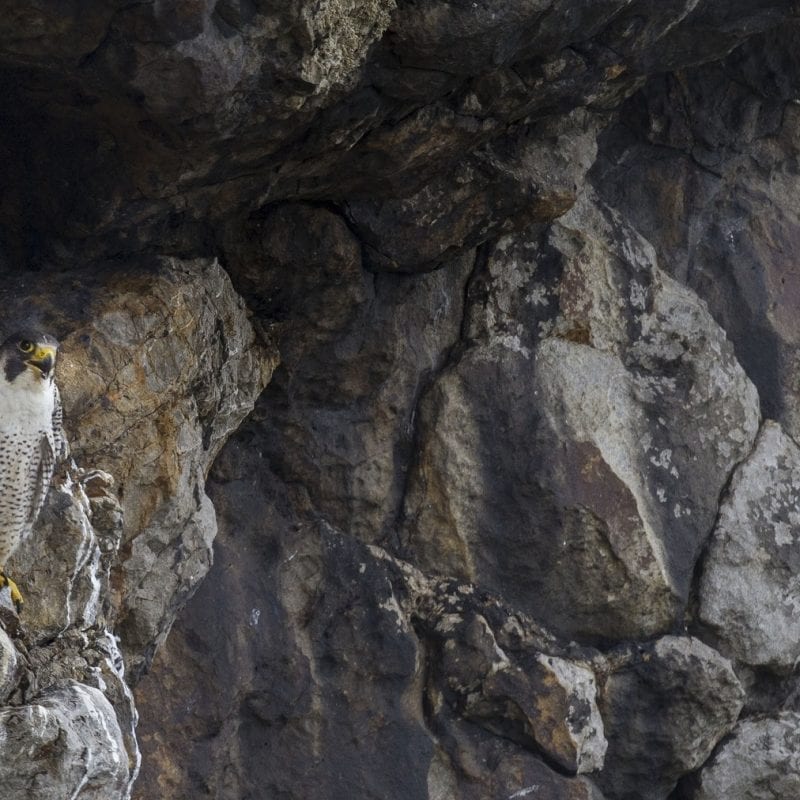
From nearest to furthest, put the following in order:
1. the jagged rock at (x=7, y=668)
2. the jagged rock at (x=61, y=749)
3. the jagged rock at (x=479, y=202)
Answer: the jagged rock at (x=61, y=749) < the jagged rock at (x=7, y=668) < the jagged rock at (x=479, y=202)

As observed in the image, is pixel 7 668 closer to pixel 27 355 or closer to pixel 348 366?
pixel 27 355

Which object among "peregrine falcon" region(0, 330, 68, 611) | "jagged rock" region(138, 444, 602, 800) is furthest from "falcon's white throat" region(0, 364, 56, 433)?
"jagged rock" region(138, 444, 602, 800)

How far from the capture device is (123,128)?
4.77 meters

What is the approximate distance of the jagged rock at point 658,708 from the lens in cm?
696

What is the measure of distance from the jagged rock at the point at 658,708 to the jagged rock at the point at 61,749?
3.48 metres

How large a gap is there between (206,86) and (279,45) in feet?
1.03

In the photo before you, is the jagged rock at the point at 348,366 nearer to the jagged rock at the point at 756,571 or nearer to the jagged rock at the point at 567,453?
the jagged rock at the point at 567,453

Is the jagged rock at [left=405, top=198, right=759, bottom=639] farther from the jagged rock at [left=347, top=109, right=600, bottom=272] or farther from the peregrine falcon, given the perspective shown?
the peregrine falcon

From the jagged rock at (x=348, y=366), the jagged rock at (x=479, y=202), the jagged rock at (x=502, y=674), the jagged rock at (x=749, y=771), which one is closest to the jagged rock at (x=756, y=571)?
the jagged rock at (x=749, y=771)

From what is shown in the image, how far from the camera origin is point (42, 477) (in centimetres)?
454

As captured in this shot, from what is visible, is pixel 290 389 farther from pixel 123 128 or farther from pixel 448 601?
pixel 123 128

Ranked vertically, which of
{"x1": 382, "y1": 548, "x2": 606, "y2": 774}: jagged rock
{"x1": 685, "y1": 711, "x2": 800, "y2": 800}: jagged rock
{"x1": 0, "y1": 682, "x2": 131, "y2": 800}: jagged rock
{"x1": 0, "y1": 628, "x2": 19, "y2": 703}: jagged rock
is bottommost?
{"x1": 0, "y1": 682, "x2": 131, "y2": 800}: jagged rock

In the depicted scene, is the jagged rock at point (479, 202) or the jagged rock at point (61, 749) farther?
the jagged rock at point (479, 202)

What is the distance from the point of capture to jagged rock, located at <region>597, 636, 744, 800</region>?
6965 millimetres
